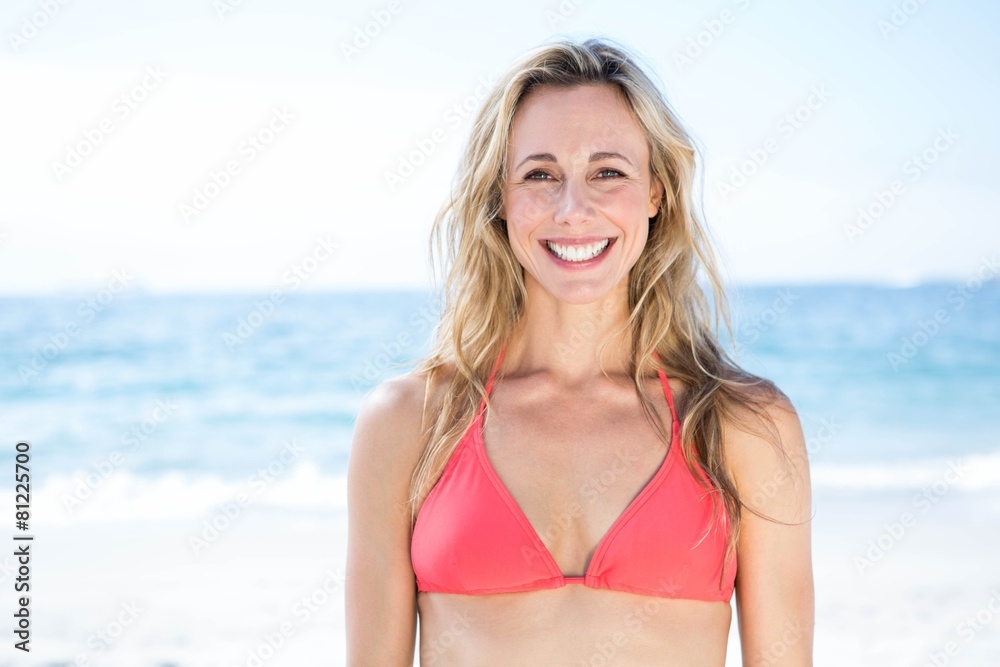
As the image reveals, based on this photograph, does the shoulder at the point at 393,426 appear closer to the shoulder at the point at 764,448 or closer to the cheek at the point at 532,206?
the cheek at the point at 532,206

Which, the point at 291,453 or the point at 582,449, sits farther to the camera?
the point at 291,453

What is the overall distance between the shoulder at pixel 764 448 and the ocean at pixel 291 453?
1.50ft

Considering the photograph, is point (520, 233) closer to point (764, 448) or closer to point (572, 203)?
point (572, 203)

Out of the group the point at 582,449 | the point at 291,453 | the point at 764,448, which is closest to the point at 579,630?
the point at 582,449

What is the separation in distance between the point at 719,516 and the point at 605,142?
906 mm

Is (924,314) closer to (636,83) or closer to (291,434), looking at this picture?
(291,434)

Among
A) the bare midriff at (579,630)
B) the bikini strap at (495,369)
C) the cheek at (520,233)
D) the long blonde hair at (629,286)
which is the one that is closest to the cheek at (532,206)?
the cheek at (520,233)

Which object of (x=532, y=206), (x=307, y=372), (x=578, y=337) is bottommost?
(x=578, y=337)

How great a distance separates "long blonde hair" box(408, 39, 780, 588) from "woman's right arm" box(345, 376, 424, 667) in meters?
0.05

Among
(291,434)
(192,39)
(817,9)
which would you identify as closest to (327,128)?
(192,39)

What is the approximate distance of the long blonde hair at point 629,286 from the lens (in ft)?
7.53

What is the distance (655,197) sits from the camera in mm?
2479

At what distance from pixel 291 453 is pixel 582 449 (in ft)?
32.2

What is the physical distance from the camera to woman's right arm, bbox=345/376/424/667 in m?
2.26
